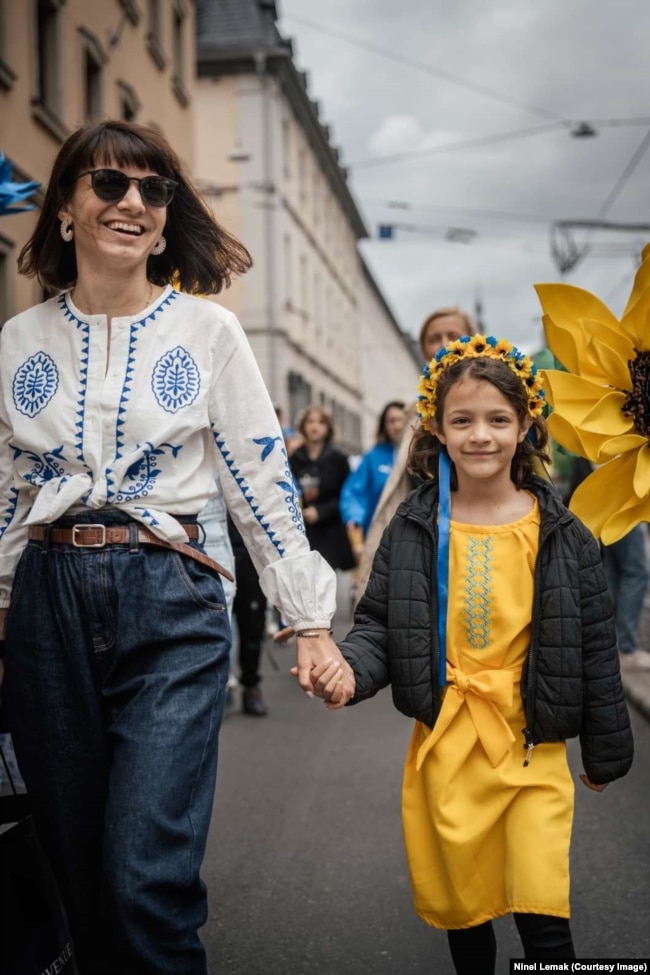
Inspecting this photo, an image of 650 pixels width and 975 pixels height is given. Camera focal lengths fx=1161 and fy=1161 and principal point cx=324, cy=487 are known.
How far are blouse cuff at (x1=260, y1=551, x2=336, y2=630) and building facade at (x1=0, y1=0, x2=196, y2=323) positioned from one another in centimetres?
→ 818

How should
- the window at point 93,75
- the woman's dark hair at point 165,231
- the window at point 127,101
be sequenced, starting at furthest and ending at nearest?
the window at point 127,101 < the window at point 93,75 < the woman's dark hair at point 165,231

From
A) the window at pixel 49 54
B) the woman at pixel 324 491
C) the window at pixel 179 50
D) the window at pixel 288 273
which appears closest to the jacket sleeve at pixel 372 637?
the woman at pixel 324 491

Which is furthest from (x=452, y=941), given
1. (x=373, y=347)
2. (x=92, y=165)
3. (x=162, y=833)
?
(x=373, y=347)

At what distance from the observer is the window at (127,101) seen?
61.0ft

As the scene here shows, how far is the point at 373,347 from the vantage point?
5847 centimetres

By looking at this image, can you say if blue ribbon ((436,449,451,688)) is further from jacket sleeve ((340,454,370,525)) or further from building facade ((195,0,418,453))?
building facade ((195,0,418,453))

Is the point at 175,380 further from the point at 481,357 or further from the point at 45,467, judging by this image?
the point at 481,357

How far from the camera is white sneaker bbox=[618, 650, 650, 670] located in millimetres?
7574

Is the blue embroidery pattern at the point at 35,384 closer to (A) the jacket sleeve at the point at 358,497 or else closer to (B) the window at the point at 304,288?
(A) the jacket sleeve at the point at 358,497

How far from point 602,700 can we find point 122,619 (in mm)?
1176

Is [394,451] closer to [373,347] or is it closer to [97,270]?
[97,270]

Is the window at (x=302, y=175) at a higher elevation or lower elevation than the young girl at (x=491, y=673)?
higher

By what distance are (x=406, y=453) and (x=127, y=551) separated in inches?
88.7

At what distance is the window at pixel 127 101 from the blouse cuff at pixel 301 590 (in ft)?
57.2
